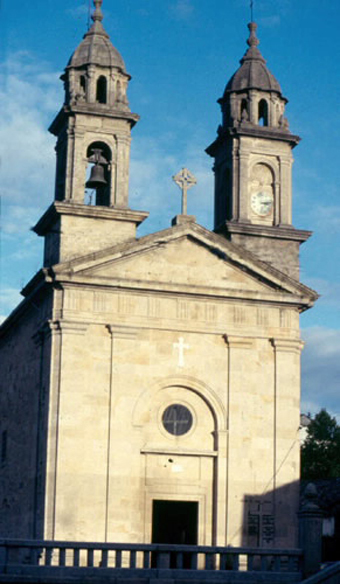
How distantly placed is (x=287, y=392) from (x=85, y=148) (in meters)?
9.48

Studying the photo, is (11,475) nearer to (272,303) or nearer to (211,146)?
(272,303)

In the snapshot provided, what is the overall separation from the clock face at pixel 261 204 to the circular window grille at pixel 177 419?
284 inches

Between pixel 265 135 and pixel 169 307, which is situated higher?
pixel 265 135

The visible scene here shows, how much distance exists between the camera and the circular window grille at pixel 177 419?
3241 centimetres

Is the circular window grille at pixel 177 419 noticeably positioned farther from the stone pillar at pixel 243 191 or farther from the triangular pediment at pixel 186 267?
the stone pillar at pixel 243 191

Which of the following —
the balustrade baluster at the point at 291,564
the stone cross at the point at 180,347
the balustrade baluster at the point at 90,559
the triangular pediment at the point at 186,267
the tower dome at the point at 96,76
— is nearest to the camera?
the balustrade baluster at the point at 90,559

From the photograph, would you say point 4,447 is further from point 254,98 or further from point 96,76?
point 254,98

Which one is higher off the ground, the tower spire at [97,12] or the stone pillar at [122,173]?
the tower spire at [97,12]

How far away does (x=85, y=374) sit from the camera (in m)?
31.7

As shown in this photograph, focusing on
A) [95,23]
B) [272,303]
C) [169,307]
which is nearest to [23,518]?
[169,307]

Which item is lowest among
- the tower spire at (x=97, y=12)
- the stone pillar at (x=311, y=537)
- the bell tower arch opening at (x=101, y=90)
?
the stone pillar at (x=311, y=537)

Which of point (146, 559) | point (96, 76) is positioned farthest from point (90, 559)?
point (96, 76)

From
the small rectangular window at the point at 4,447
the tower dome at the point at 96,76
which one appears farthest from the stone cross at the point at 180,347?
the small rectangular window at the point at 4,447

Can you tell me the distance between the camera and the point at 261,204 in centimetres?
3603
